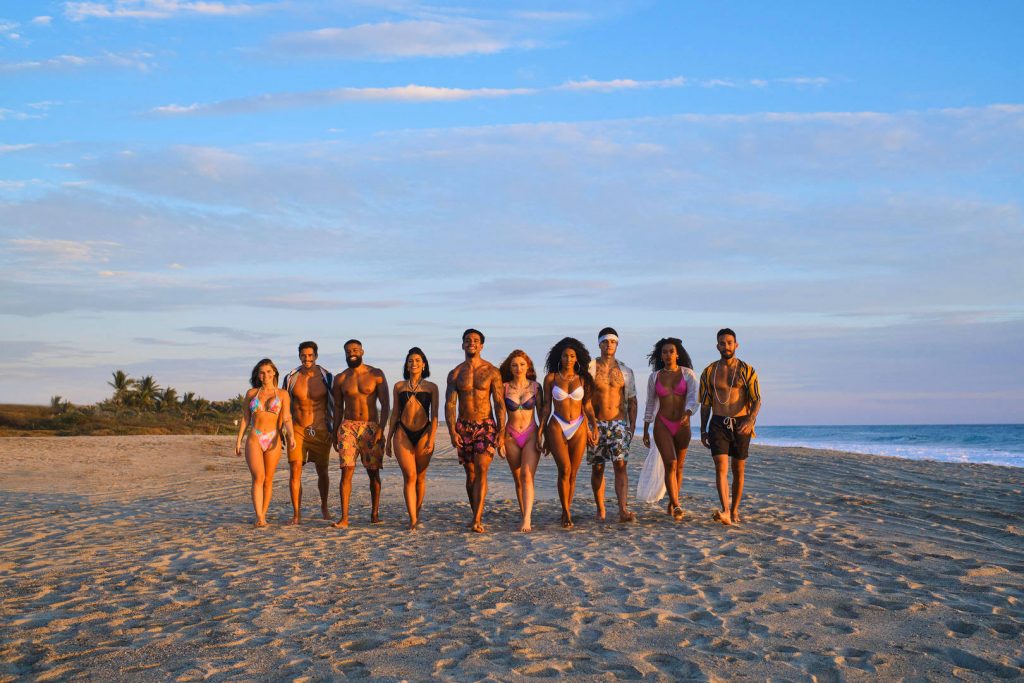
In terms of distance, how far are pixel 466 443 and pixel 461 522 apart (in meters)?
1.37

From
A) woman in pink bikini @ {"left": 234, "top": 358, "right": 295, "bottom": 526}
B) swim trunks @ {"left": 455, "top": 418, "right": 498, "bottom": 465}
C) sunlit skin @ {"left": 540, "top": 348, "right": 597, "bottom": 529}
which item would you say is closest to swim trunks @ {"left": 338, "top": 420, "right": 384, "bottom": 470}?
woman in pink bikini @ {"left": 234, "top": 358, "right": 295, "bottom": 526}

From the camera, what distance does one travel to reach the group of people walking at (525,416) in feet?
31.9

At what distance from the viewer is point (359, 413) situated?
10.1 metres

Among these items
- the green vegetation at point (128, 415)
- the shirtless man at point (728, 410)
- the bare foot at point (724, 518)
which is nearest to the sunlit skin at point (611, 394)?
the shirtless man at point (728, 410)

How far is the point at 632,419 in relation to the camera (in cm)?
991

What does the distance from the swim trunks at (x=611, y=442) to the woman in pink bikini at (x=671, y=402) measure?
0.91 feet

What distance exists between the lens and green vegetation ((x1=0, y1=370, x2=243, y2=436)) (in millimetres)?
35562

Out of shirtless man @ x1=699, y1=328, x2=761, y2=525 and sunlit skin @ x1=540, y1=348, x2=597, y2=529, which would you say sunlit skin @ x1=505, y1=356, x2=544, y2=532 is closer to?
sunlit skin @ x1=540, y1=348, x2=597, y2=529

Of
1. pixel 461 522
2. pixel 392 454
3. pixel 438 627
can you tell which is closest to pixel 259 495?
pixel 392 454

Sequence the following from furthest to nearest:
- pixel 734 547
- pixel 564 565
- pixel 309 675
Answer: pixel 734 547, pixel 564 565, pixel 309 675

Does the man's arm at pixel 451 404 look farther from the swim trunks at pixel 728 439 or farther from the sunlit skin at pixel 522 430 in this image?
the swim trunks at pixel 728 439

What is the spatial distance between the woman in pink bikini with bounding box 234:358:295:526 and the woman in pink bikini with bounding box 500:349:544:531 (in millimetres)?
2649

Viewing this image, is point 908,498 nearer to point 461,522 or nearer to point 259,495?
point 461,522

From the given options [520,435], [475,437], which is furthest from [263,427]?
[520,435]
